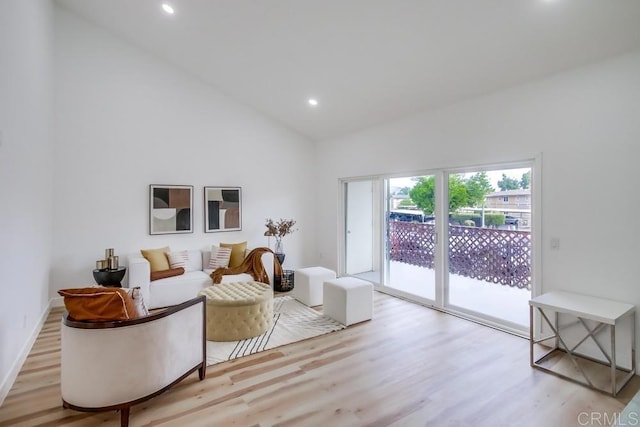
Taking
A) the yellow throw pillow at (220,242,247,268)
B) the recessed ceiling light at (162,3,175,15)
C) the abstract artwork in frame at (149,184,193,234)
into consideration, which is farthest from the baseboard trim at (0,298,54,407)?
the recessed ceiling light at (162,3,175,15)

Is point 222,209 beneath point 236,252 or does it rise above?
above

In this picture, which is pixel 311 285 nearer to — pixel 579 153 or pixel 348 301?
pixel 348 301

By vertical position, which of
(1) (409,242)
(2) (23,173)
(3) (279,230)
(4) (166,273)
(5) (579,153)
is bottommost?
(4) (166,273)

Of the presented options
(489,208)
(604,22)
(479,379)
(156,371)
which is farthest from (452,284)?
(156,371)

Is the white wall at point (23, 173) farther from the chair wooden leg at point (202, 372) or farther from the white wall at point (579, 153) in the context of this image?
the white wall at point (579, 153)

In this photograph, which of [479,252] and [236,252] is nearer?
[479,252]

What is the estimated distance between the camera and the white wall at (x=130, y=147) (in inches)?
176

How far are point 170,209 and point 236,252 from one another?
129 cm

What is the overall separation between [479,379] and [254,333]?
2.24 meters

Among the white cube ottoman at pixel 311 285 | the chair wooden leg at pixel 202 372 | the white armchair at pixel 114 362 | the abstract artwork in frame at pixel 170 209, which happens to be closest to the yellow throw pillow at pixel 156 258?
the abstract artwork in frame at pixel 170 209

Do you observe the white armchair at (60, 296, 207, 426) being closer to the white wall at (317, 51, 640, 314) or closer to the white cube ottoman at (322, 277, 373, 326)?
the white cube ottoman at (322, 277, 373, 326)

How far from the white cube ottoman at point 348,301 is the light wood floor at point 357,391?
0.47m

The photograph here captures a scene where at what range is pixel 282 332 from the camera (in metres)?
3.64

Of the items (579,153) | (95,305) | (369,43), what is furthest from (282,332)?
(579,153)
